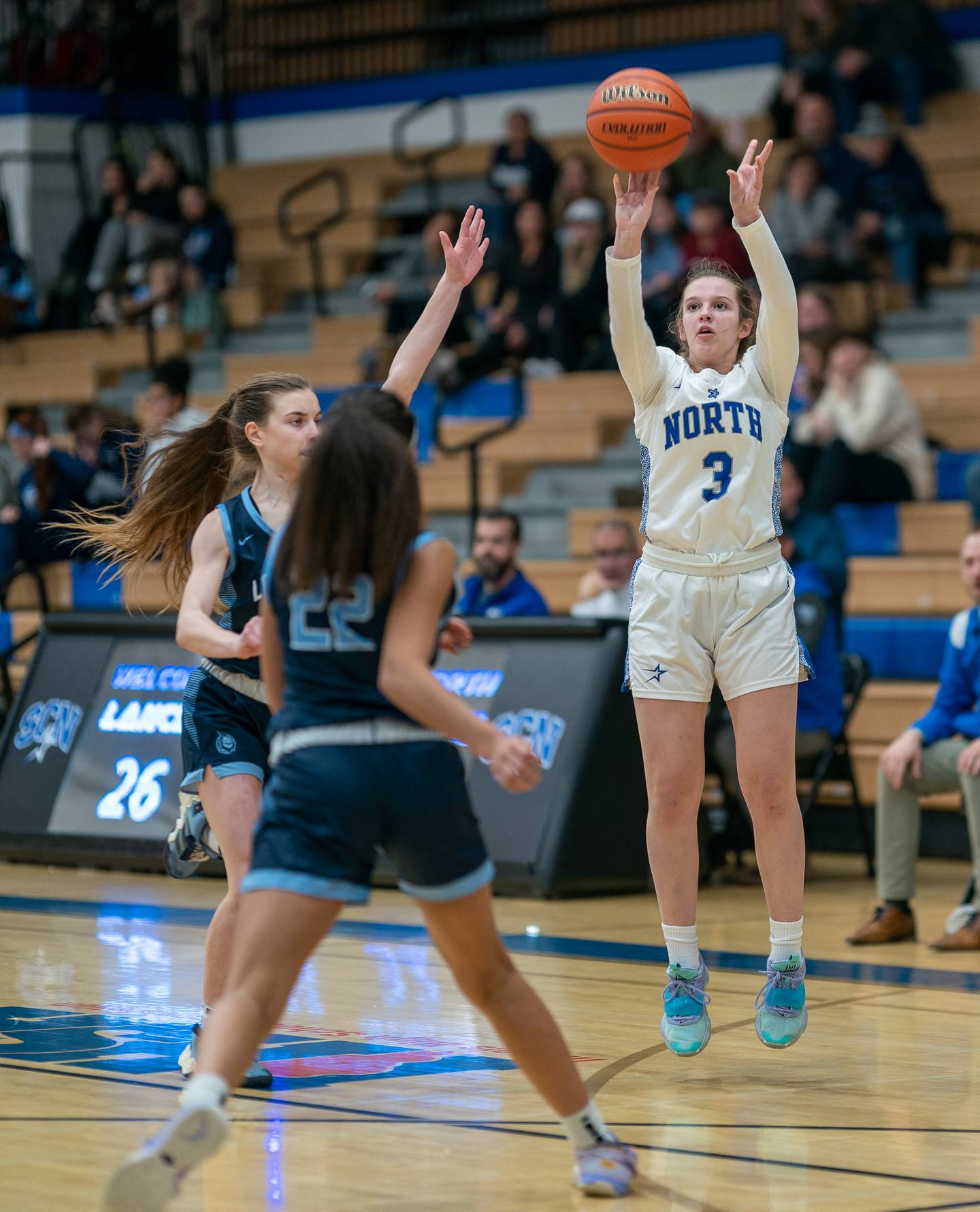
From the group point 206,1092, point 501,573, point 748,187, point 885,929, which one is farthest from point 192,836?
point 501,573

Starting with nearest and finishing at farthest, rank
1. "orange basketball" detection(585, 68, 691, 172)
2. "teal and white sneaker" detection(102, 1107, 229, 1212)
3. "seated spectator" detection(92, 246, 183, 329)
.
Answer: "teal and white sneaker" detection(102, 1107, 229, 1212), "orange basketball" detection(585, 68, 691, 172), "seated spectator" detection(92, 246, 183, 329)

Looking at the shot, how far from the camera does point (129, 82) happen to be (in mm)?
19422

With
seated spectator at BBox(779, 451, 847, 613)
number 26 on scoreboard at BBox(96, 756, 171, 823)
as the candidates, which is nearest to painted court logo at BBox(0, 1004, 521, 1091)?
number 26 on scoreboard at BBox(96, 756, 171, 823)

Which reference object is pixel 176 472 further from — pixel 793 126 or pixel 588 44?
pixel 588 44

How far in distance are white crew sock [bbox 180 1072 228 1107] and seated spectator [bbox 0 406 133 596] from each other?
32.5 feet

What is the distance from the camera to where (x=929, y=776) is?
812 centimetres

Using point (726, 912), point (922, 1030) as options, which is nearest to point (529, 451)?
point (726, 912)

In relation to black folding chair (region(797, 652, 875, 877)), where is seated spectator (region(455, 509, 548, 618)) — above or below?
above

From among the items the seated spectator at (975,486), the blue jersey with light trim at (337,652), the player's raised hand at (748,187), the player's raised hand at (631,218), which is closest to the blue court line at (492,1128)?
the blue jersey with light trim at (337,652)

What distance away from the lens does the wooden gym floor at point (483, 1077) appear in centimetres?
420

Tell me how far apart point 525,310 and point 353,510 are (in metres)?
10.8

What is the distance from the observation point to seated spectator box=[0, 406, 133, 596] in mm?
13406

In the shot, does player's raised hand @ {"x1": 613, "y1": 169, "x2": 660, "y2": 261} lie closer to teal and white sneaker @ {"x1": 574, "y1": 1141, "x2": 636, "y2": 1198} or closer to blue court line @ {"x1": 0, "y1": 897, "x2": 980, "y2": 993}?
teal and white sneaker @ {"x1": 574, "y1": 1141, "x2": 636, "y2": 1198}

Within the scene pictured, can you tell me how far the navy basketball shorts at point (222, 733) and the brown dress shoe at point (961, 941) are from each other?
135 inches
